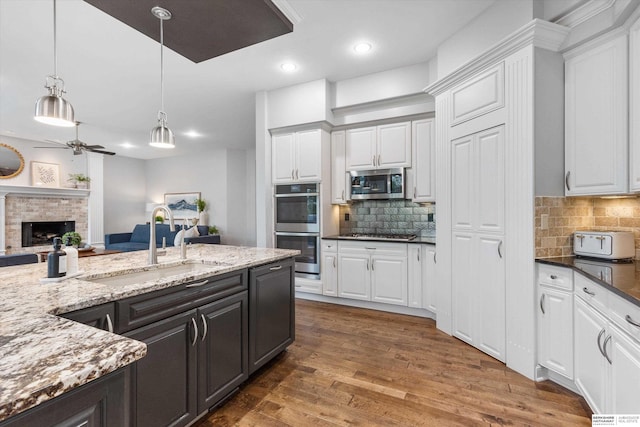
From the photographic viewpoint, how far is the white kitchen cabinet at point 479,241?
95.6 inches

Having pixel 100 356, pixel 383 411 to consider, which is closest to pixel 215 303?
pixel 100 356

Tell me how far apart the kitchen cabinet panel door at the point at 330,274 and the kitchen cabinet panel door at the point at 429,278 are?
1.10 meters

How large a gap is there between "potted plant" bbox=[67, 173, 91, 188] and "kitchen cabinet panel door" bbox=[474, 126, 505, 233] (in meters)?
8.37

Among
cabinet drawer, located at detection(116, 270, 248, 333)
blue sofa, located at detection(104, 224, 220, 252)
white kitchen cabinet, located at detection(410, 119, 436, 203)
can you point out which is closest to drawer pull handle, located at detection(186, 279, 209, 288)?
cabinet drawer, located at detection(116, 270, 248, 333)

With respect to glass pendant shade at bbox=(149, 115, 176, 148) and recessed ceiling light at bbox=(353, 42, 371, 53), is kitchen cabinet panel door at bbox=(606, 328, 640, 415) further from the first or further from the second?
glass pendant shade at bbox=(149, 115, 176, 148)

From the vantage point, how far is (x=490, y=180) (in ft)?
8.19

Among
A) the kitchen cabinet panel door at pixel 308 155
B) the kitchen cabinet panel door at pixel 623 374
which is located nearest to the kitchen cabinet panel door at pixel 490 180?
Result: the kitchen cabinet panel door at pixel 623 374

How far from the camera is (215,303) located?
5.96 ft

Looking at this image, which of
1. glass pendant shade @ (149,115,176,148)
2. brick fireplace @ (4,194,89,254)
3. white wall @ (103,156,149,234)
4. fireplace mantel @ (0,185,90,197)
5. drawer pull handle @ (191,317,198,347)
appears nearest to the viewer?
drawer pull handle @ (191,317,198,347)

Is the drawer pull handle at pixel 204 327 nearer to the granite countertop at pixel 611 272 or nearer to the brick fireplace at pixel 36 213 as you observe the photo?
the granite countertop at pixel 611 272

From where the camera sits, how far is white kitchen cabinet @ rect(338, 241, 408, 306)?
11.7 feet

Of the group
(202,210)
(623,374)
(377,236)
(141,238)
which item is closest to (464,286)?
(623,374)

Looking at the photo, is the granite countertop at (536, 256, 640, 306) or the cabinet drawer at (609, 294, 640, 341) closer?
the cabinet drawer at (609, 294, 640, 341)

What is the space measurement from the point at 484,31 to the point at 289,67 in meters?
1.99
